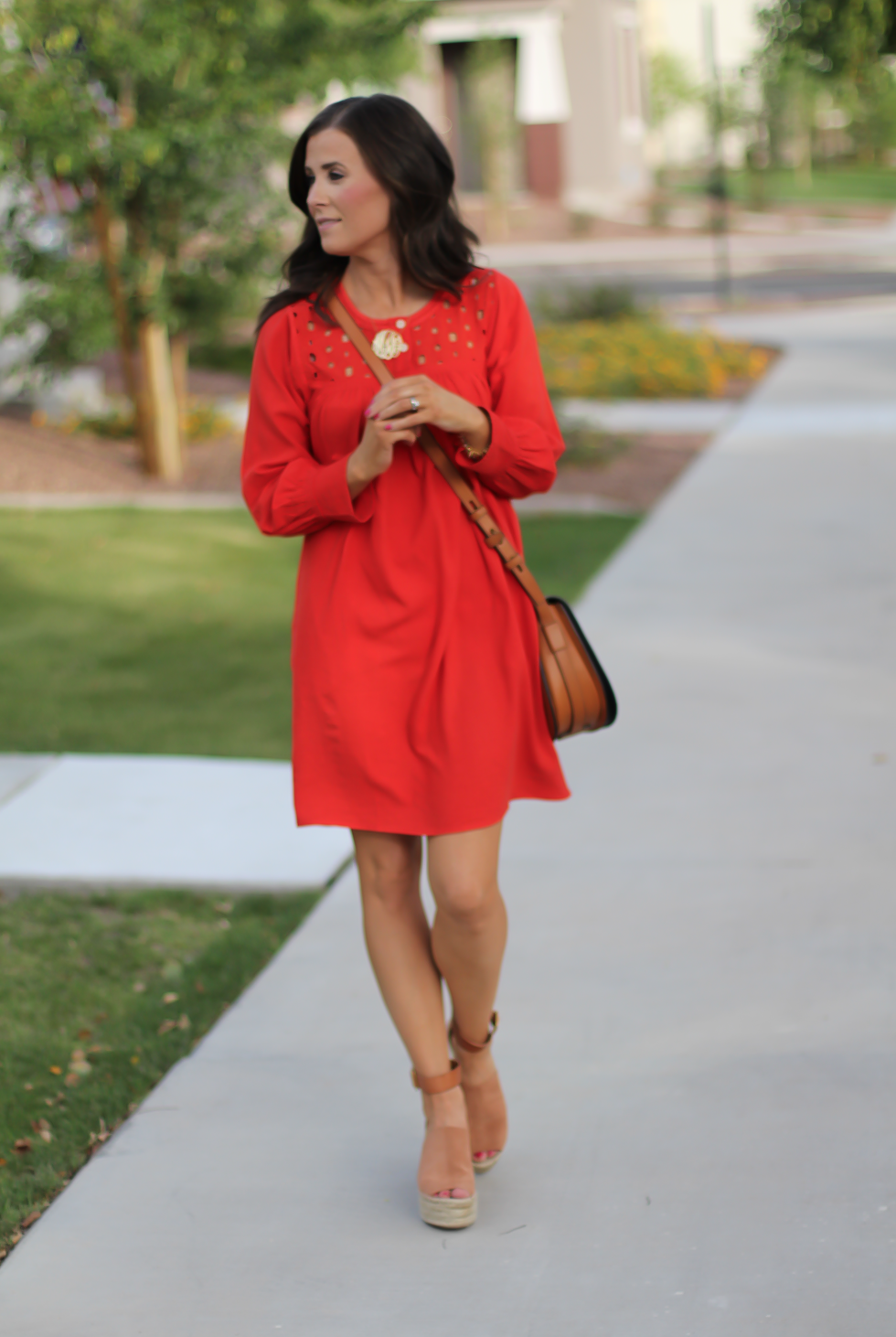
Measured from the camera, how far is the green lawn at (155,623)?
5.71 meters

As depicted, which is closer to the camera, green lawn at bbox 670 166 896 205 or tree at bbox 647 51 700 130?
green lawn at bbox 670 166 896 205

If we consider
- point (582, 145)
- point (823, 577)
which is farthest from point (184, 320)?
point (582, 145)

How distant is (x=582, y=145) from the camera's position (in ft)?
133

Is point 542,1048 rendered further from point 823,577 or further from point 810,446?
point 810,446

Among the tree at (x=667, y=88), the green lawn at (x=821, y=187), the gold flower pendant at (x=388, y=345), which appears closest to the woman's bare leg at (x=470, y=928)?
the gold flower pendant at (x=388, y=345)

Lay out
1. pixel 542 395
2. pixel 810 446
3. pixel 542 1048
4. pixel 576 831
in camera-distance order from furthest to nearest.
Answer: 1. pixel 810 446
2. pixel 576 831
3. pixel 542 1048
4. pixel 542 395

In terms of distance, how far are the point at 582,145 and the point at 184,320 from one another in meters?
32.1

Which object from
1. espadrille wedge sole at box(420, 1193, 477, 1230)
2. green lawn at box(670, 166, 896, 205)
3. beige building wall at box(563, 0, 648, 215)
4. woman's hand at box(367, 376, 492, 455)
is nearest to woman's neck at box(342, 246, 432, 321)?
woman's hand at box(367, 376, 492, 455)

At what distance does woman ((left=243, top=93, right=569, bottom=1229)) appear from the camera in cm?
260

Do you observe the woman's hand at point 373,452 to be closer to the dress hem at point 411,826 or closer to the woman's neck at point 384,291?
the woman's neck at point 384,291

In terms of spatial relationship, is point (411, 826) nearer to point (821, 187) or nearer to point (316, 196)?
point (316, 196)

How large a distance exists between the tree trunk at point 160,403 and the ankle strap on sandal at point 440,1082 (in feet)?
26.9

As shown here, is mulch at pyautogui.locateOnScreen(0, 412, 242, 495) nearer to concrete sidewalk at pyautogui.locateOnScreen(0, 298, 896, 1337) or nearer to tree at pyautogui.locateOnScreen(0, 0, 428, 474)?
tree at pyautogui.locateOnScreen(0, 0, 428, 474)

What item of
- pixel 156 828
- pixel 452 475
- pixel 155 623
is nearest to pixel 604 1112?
pixel 452 475
